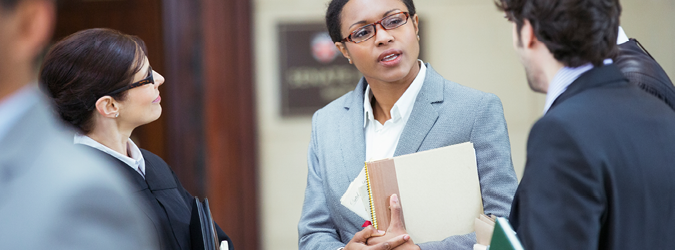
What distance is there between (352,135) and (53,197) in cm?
139

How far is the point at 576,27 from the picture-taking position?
118 cm

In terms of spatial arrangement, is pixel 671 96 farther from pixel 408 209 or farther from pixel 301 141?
pixel 301 141

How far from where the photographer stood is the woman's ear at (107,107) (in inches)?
72.9

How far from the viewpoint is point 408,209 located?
1.75 metres

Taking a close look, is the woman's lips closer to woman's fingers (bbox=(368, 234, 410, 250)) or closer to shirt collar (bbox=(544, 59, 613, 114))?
woman's fingers (bbox=(368, 234, 410, 250))

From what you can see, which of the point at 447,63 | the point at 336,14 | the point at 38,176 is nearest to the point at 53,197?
the point at 38,176

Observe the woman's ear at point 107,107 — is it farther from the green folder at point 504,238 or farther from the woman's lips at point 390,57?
the green folder at point 504,238

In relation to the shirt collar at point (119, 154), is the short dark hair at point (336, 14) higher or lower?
higher

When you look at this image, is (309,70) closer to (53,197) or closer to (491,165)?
(491,165)

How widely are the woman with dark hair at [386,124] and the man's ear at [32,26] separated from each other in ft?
3.94

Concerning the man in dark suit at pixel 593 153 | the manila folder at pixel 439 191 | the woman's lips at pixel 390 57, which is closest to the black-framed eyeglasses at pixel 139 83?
the woman's lips at pixel 390 57

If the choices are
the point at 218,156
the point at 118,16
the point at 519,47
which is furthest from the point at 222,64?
the point at 519,47

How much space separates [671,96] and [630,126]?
483 mm

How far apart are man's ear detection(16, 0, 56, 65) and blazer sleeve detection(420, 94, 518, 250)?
129cm
